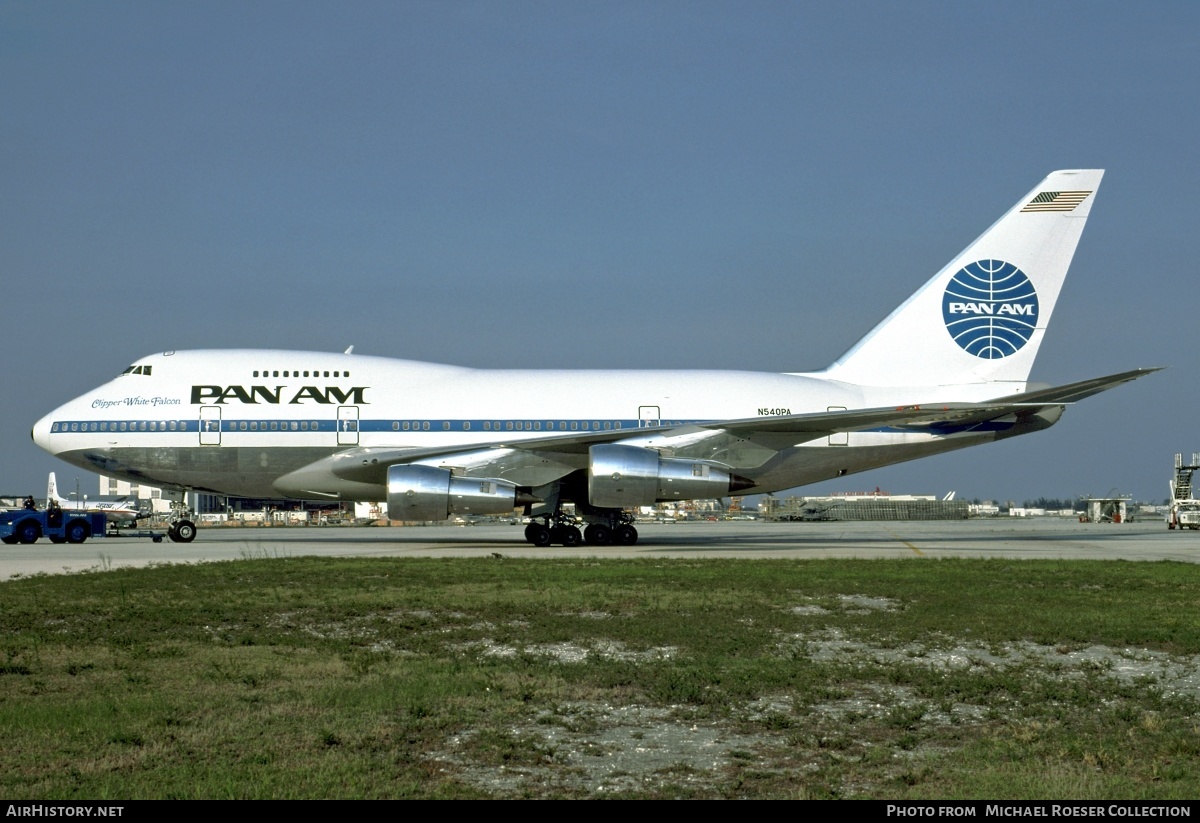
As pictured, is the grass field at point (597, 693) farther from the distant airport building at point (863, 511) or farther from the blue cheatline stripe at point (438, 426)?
the distant airport building at point (863, 511)

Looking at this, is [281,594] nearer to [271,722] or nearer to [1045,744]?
[271,722]

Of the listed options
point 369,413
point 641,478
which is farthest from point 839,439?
point 369,413

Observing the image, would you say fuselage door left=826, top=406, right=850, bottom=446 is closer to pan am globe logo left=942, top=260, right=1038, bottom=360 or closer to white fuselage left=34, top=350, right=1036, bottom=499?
white fuselage left=34, top=350, right=1036, bottom=499

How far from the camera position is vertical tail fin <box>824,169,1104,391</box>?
2620cm

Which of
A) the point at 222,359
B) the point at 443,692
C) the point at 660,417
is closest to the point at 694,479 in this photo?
the point at 660,417

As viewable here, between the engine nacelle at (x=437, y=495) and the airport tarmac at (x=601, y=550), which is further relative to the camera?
the engine nacelle at (x=437, y=495)

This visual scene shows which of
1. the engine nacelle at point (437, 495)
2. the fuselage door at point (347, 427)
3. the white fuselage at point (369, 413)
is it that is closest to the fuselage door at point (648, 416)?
the white fuselage at point (369, 413)

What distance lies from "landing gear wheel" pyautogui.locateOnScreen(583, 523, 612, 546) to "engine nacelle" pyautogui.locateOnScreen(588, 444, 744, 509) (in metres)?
2.59

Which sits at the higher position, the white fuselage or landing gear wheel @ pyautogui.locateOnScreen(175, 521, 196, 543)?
the white fuselage

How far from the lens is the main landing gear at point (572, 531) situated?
84.3ft

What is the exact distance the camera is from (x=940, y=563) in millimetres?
18531

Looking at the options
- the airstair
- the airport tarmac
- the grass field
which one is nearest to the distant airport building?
the airstair

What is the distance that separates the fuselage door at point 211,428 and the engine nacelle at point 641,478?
8.53 meters
